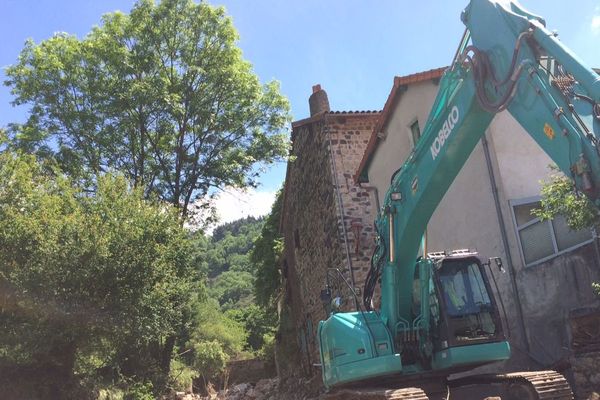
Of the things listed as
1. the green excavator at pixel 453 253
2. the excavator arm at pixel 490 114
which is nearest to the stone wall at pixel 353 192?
the green excavator at pixel 453 253

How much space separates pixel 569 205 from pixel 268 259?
24.1 metres

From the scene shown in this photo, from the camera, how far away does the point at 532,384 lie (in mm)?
5906

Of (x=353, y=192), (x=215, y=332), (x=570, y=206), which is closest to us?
(x=570, y=206)

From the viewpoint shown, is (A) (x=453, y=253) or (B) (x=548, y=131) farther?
(A) (x=453, y=253)

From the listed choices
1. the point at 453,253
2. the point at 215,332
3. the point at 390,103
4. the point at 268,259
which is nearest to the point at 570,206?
the point at 453,253

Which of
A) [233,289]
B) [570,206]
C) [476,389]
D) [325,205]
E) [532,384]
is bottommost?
[476,389]

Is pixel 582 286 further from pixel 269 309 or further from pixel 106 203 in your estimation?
pixel 269 309

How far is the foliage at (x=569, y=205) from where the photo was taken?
19.2 ft

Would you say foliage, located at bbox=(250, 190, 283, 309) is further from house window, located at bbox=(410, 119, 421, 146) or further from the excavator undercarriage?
the excavator undercarriage

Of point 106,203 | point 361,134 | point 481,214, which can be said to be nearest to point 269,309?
point 361,134

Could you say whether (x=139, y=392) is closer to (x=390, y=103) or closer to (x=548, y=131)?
(x=390, y=103)

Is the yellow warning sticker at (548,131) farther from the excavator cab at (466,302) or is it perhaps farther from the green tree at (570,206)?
the excavator cab at (466,302)

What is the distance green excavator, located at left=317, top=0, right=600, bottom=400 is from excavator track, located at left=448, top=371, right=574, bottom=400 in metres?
0.01

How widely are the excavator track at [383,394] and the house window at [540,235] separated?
4400mm
